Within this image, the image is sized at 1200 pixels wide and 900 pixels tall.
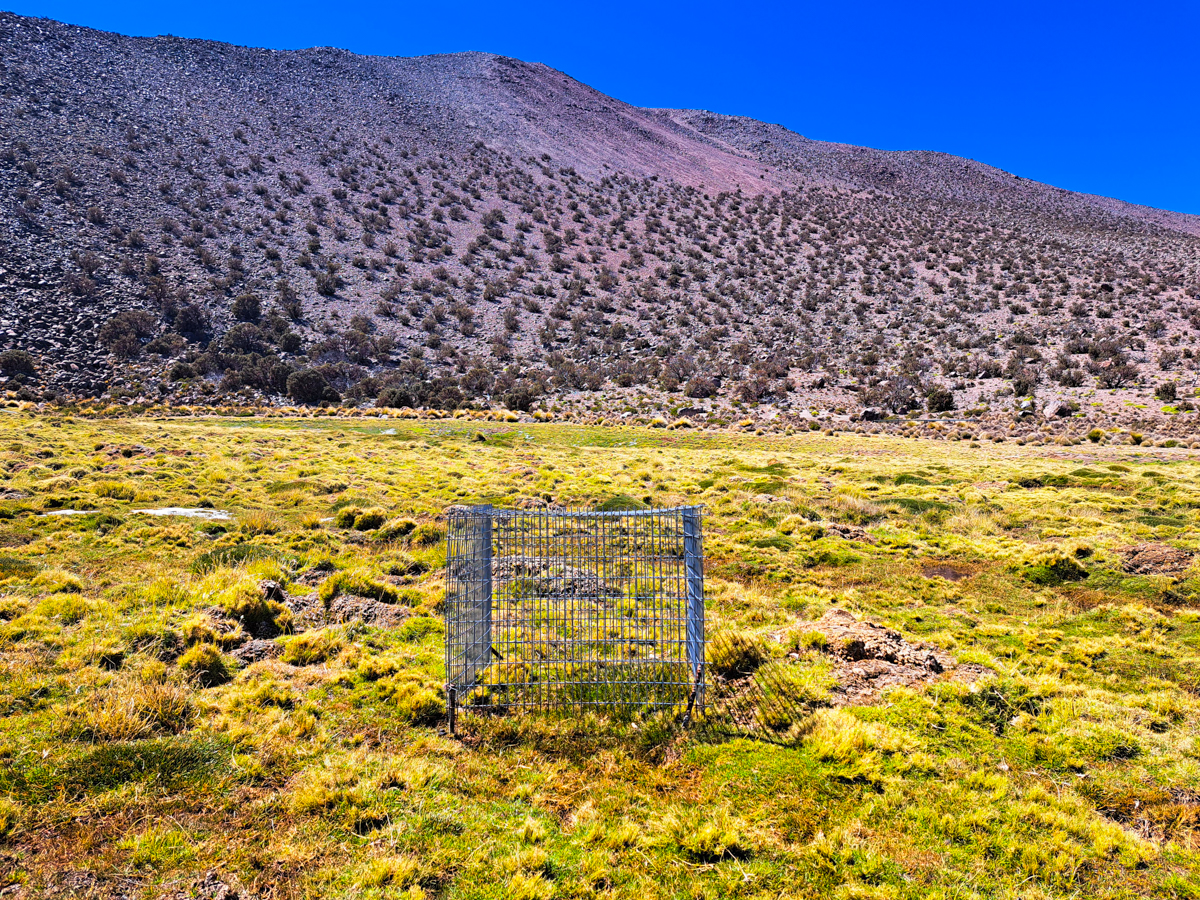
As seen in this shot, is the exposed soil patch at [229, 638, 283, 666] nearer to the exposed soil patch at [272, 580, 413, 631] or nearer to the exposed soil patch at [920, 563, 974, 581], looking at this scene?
the exposed soil patch at [272, 580, 413, 631]

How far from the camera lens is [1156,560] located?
36.3 feet

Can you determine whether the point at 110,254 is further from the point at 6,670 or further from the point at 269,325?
the point at 6,670

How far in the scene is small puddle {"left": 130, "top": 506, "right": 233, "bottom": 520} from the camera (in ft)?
45.8

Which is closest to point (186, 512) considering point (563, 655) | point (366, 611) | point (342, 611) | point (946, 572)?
point (342, 611)

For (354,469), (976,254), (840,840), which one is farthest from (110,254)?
(976,254)

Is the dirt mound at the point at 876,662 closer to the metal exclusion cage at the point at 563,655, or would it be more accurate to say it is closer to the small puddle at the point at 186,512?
the metal exclusion cage at the point at 563,655

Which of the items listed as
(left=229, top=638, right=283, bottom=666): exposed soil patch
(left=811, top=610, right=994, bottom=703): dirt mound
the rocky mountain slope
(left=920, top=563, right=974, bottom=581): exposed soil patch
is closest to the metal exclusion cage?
(left=811, top=610, right=994, bottom=703): dirt mound

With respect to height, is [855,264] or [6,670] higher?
[855,264]

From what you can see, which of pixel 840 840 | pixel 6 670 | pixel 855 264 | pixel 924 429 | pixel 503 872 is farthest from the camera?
pixel 855 264

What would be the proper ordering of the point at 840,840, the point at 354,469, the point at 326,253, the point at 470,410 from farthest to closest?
the point at 326,253
the point at 470,410
the point at 354,469
the point at 840,840

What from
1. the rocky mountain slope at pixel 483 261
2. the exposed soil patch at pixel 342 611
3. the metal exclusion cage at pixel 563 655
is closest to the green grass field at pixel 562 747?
the exposed soil patch at pixel 342 611

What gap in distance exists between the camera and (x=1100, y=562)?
36.9 feet

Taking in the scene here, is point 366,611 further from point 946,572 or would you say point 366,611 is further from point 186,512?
point 946,572

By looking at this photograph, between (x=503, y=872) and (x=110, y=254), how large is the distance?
5994cm
